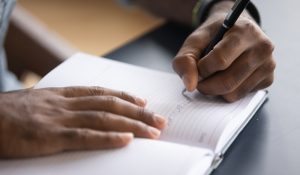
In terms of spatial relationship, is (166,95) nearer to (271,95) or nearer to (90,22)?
(271,95)

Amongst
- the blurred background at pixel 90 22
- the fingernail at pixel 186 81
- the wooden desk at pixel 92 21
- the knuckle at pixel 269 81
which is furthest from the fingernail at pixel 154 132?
the wooden desk at pixel 92 21

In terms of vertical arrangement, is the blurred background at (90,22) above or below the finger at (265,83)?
below

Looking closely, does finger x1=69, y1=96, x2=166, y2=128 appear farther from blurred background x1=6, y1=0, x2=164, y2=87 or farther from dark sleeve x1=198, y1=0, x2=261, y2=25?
blurred background x1=6, y1=0, x2=164, y2=87

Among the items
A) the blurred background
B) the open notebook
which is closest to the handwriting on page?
the open notebook

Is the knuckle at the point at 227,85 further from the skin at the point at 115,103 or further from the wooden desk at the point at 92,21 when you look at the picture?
the wooden desk at the point at 92,21

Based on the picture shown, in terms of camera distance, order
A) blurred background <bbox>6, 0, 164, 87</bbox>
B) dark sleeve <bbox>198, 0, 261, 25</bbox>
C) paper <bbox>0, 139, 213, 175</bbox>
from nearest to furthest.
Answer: paper <bbox>0, 139, 213, 175</bbox>, dark sleeve <bbox>198, 0, 261, 25</bbox>, blurred background <bbox>6, 0, 164, 87</bbox>

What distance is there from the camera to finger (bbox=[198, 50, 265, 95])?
2.52ft

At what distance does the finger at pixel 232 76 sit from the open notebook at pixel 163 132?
0.06ft

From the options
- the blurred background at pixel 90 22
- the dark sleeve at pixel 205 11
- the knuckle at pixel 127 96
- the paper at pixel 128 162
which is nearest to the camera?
the paper at pixel 128 162

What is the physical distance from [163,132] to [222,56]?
0.15m

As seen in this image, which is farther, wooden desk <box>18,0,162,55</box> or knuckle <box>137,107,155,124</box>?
wooden desk <box>18,0,162,55</box>

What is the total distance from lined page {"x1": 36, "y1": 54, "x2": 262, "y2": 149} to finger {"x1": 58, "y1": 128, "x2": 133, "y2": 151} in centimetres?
7

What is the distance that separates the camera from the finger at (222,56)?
0.76m

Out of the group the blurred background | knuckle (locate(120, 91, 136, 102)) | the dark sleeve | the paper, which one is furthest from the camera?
the blurred background
